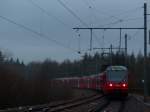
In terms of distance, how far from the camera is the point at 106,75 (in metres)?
47.4

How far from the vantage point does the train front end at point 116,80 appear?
4700 cm

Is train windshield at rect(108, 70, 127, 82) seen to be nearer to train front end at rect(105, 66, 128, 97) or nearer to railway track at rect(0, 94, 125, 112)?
train front end at rect(105, 66, 128, 97)

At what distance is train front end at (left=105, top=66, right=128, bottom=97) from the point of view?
154ft

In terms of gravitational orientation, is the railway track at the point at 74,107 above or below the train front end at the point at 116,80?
below

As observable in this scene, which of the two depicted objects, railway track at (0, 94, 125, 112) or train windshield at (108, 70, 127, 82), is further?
train windshield at (108, 70, 127, 82)

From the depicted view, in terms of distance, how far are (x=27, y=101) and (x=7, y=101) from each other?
4.41 meters

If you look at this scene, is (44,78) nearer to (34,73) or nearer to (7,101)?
(34,73)

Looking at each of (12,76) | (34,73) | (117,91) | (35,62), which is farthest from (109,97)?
(35,62)

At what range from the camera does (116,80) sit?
47469mm

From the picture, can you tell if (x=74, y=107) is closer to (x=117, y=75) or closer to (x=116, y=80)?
(x=117, y=75)

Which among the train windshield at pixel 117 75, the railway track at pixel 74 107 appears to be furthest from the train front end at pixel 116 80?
the railway track at pixel 74 107

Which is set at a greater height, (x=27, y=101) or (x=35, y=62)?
(x=35, y=62)

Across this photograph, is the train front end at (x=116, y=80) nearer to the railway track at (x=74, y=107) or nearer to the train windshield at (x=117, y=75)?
the train windshield at (x=117, y=75)

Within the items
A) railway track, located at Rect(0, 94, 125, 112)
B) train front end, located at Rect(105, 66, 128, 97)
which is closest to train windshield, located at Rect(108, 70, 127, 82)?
train front end, located at Rect(105, 66, 128, 97)
